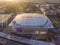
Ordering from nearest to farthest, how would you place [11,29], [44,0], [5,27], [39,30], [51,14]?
[39,30] < [11,29] < [5,27] < [51,14] < [44,0]

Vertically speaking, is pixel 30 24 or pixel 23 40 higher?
pixel 30 24

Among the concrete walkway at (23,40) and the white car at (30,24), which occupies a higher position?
the white car at (30,24)

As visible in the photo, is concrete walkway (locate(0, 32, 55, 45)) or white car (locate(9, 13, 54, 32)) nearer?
concrete walkway (locate(0, 32, 55, 45))

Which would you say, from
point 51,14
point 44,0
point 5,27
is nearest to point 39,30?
point 5,27

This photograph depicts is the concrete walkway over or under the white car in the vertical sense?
under

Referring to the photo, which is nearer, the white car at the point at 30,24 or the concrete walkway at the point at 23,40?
the concrete walkway at the point at 23,40

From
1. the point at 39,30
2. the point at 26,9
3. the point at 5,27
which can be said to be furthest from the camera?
the point at 26,9

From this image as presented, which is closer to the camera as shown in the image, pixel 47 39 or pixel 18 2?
pixel 47 39

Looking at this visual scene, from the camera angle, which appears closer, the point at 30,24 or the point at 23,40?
the point at 23,40

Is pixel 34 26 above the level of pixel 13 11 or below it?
above

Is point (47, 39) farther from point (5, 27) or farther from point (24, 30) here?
point (5, 27)
